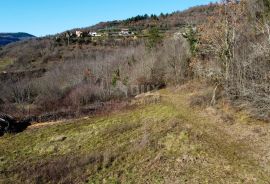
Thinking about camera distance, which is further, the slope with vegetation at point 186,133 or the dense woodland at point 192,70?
the dense woodland at point 192,70

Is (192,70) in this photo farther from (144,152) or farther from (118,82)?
(144,152)

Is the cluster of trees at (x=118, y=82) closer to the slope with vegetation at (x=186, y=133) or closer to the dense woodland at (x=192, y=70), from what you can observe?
the dense woodland at (x=192, y=70)

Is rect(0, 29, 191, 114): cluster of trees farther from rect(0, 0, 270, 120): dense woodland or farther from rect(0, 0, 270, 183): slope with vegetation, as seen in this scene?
rect(0, 0, 270, 183): slope with vegetation

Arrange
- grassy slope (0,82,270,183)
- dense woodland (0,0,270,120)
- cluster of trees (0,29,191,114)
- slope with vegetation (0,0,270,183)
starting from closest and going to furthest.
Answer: grassy slope (0,82,270,183) → slope with vegetation (0,0,270,183) → dense woodland (0,0,270,120) → cluster of trees (0,29,191,114)

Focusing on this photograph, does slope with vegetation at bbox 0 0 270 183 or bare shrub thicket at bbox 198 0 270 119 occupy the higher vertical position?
bare shrub thicket at bbox 198 0 270 119

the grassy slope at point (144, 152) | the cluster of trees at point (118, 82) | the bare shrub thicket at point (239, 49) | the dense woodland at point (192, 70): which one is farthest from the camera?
the cluster of trees at point (118, 82)

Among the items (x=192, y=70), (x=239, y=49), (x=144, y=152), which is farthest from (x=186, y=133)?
(x=192, y=70)

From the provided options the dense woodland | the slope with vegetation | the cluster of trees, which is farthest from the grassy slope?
the cluster of trees

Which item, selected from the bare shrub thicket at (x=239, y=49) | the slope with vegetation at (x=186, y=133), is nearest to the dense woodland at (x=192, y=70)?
the bare shrub thicket at (x=239, y=49)
